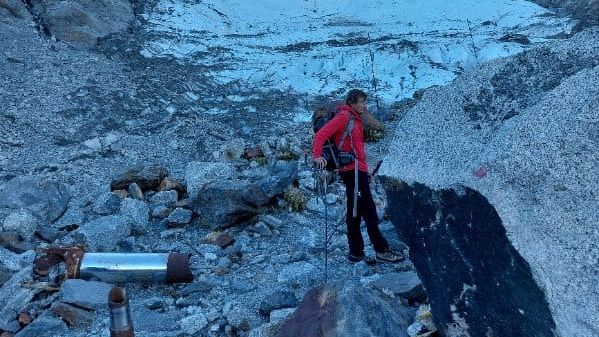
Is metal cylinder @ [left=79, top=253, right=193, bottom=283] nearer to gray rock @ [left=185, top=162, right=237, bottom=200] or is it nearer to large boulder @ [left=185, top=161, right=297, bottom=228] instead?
large boulder @ [left=185, top=161, right=297, bottom=228]

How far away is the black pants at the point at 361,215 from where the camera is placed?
16.2 feet

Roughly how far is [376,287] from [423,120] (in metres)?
1.22

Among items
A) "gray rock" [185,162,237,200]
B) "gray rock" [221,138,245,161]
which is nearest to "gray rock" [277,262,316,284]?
"gray rock" [185,162,237,200]

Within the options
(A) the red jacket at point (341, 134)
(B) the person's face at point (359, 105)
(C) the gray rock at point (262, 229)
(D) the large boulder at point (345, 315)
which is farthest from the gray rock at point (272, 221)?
(D) the large boulder at point (345, 315)

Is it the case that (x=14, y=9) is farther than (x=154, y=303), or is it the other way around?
(x=14, y=9)

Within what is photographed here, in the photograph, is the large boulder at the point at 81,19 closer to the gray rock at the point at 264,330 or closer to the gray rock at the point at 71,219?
the gray rock at the point at 71,219

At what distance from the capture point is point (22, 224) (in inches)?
239

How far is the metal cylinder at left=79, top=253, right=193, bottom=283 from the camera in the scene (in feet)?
16.2

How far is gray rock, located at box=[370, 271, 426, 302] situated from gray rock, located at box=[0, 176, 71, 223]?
366 cm

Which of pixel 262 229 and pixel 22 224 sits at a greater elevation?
pixel 22 224

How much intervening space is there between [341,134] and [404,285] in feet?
4.01

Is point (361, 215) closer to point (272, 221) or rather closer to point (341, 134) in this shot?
point (341, 134)

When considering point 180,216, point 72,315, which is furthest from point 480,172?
point 180,216

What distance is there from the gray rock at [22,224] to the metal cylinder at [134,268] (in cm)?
137
